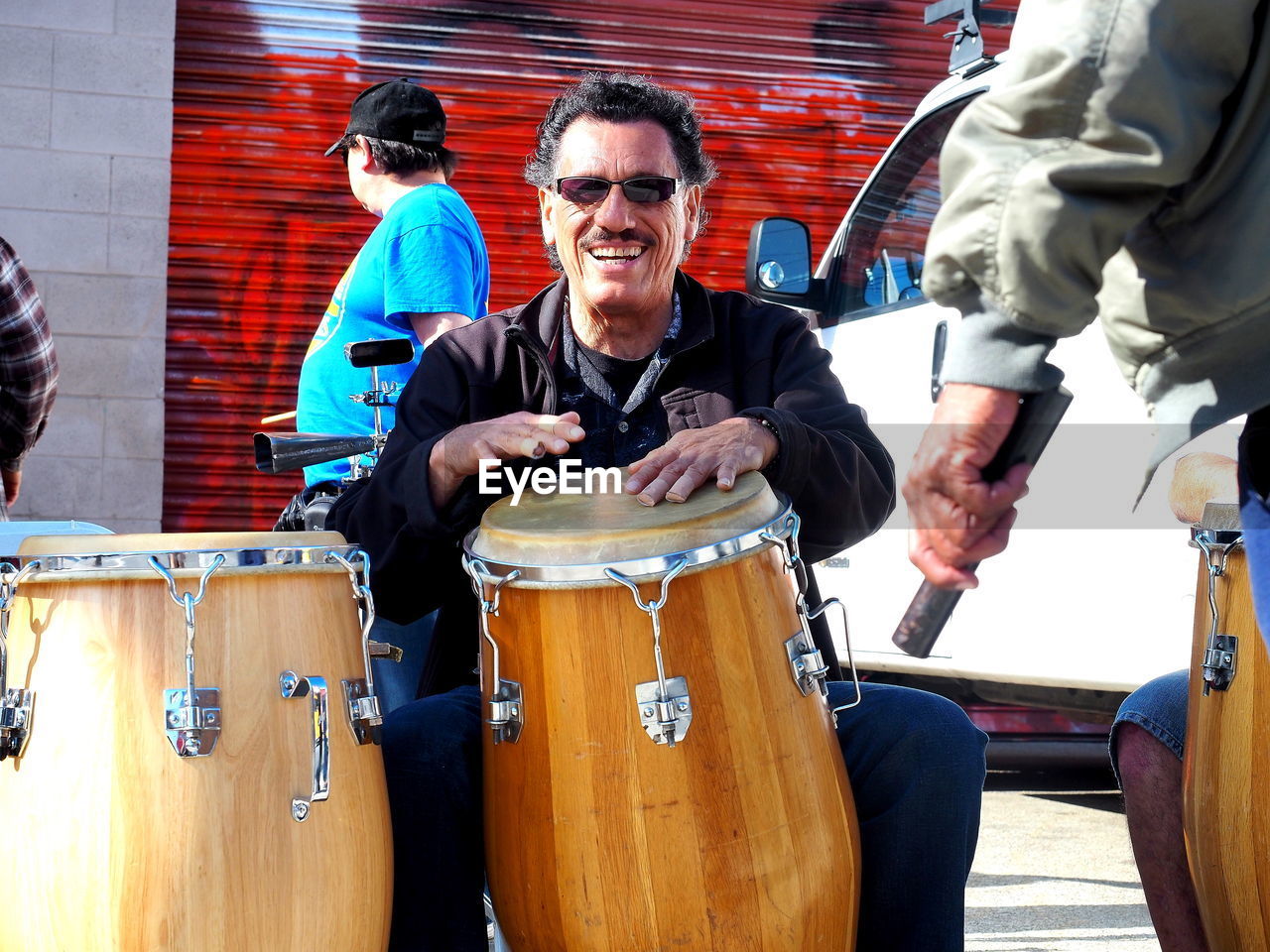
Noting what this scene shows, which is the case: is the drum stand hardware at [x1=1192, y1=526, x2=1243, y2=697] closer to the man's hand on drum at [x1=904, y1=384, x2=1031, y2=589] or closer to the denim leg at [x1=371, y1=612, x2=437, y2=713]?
the man's hand on drum at [x1=904, y1=384, x2=1031, y2=589]

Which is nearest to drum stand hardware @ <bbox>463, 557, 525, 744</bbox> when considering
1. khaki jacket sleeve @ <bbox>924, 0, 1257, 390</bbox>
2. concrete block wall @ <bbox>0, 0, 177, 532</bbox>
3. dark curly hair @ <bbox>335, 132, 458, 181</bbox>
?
khaki jacket sleeve @ <bbox>924, 0, 1257, 390</bbox>

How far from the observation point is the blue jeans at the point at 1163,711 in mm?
1952

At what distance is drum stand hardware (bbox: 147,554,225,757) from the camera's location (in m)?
1.66

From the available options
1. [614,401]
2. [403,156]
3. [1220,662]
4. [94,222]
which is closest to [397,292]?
[403,156]

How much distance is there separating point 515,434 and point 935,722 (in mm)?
749

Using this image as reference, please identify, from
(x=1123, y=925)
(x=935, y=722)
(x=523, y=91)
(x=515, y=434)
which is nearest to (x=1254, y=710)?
(x=935, y=722)

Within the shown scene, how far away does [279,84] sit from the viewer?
5.53 meters

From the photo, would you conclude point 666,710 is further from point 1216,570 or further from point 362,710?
point 1216,570

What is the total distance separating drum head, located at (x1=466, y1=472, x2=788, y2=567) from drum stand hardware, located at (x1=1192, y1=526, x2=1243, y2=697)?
568 millimetres

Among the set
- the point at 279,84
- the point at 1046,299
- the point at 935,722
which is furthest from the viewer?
the point at 279,84

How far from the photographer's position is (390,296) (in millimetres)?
3104

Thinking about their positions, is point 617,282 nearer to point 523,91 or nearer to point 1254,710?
point 1254,710

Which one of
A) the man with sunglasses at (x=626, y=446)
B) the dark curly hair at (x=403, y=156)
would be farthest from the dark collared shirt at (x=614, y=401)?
the dark curly hair at (x=403, y=156)

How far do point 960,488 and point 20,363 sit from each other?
2832 millimetres
